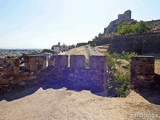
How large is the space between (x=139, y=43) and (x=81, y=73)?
27.1m

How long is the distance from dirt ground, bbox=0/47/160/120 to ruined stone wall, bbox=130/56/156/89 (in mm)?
597

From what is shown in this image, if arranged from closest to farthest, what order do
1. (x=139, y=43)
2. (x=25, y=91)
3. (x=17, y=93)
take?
1. (x=17, y=93)
2. (x=25, y=91)
3. (x=139, y=43)

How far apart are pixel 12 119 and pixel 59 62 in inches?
120

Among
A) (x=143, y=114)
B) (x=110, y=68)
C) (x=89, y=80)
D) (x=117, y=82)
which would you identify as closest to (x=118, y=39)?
(x=110, y=68)

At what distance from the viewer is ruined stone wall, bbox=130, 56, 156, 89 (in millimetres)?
4465

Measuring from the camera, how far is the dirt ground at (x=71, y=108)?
99.1 inches

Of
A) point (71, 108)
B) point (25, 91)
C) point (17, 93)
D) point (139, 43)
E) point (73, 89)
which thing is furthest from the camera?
point (139, 43)

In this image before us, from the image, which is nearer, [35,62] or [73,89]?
[73,89]

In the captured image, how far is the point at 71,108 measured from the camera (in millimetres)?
2934

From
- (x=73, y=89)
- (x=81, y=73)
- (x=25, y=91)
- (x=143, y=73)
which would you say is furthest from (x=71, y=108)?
(x=143, y=73)

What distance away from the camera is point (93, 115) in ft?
8.37

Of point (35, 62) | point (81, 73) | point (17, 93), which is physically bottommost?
point (17, 93)

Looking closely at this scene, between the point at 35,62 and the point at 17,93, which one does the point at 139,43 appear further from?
the point at 17,93

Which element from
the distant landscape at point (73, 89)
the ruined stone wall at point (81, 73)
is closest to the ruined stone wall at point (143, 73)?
the distant landscape at point (73, 89)
